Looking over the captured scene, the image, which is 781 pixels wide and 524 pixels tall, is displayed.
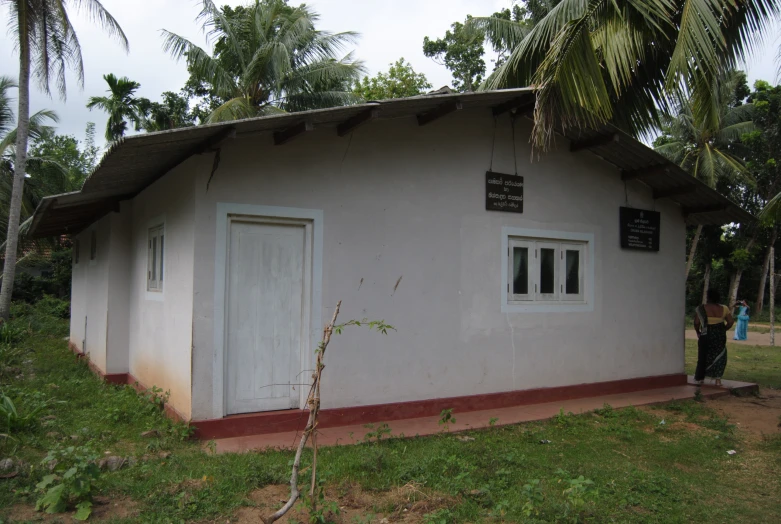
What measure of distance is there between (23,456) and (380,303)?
3.62 meters

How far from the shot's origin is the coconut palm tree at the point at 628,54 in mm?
6652

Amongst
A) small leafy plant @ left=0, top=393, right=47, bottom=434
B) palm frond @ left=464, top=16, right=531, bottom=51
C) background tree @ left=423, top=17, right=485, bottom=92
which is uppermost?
background tree @ left=423, top=17, right=485, bottom=92

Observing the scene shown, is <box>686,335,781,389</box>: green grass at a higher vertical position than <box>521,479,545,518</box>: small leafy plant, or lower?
lower

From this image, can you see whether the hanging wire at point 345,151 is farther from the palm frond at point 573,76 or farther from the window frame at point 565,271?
the window frame at point 565,271

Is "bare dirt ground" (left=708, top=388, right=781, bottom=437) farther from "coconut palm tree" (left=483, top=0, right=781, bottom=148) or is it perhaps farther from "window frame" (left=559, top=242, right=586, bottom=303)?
"coconut palm tree" (left=483, top=0, right=781, bottom=148)

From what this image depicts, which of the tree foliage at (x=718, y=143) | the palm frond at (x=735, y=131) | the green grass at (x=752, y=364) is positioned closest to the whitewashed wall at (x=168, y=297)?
the green grass at (x=752, y=364)

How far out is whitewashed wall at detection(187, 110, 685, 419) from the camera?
20.6 feet

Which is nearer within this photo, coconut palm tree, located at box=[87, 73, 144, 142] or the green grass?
the green grass

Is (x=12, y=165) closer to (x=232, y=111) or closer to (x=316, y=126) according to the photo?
(x=232, y=111)

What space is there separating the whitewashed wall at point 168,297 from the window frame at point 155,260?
0.06 meters

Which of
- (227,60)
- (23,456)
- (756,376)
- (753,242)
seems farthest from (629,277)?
(753,242)

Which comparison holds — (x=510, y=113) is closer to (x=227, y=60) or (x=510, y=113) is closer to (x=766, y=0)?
(x=766, y=0)

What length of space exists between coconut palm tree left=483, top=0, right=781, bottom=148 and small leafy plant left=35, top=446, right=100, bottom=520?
5.29 metres

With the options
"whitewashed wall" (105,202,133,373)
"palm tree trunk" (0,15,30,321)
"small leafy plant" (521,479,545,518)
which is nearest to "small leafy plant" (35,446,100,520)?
"small leafy plant" (521,479,545,518)
